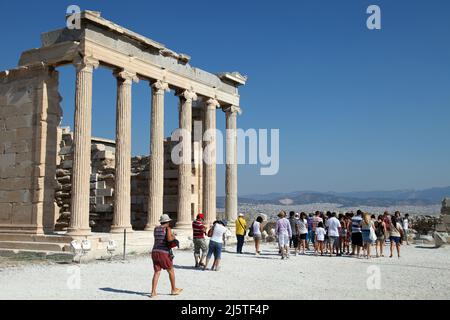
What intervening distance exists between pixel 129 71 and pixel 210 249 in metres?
8.90

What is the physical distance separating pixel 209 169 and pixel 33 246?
32.7 ft

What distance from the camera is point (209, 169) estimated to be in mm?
25172

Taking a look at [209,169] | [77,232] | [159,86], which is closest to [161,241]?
[77,232]

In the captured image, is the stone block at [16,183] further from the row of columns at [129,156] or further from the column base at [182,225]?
the column base at [182,225]

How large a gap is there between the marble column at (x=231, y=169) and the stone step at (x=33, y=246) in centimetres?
1128

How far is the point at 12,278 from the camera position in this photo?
1191 centimetres

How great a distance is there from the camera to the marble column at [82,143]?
1750 centimetres

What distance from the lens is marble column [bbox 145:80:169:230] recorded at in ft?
68.9

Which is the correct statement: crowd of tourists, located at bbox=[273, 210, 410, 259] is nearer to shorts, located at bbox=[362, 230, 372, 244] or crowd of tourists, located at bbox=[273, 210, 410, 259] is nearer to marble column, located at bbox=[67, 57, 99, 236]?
shorts, located at bbox=[362, 230, 372, 244]

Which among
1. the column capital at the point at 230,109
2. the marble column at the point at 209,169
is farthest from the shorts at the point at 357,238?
the column capital at the point at 230,109

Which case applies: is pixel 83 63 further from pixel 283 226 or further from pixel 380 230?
pixel 380 230

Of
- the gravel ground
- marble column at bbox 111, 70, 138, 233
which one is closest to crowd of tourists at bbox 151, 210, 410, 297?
the gravel ground
